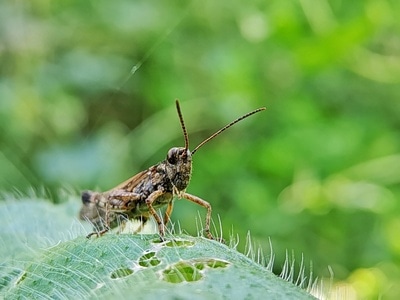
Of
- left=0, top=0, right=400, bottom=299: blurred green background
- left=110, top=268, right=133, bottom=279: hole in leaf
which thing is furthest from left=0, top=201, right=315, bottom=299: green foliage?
left=0, top=0, right=400, bottom=299: blurred green background

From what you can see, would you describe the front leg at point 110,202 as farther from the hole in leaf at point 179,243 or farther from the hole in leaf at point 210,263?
the hole in leaf at point 210,263

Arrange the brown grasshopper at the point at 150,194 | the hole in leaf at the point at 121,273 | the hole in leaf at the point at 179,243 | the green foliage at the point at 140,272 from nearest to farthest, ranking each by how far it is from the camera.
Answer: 1. the green foliage at the point at 140,272
2. the hole in leaf at the point at 121,273
3. the hole in leaf at the point at 179,243
4. the brown grasshopper at the point at 150,194

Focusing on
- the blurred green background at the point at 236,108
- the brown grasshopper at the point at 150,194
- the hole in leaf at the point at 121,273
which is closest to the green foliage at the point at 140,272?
the hole in leaf at the point at 121,273

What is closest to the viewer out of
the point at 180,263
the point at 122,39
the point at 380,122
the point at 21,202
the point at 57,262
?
the point at 180,263

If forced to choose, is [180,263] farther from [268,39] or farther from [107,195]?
[268,39]

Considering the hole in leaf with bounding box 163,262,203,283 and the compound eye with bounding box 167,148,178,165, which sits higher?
the compound eye with bounding box 167,148,178,165

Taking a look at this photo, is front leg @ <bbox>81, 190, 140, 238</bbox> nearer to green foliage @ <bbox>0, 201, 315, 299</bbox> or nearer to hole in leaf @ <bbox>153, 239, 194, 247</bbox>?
green foliage @ <bbox>0, 201, 315, 299</bbox>

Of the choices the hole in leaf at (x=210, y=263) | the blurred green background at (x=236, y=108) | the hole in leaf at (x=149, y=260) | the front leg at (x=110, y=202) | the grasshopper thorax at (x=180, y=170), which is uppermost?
the blurred green background at (x=236, y=108)

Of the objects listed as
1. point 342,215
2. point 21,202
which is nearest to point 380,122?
point 342,215
